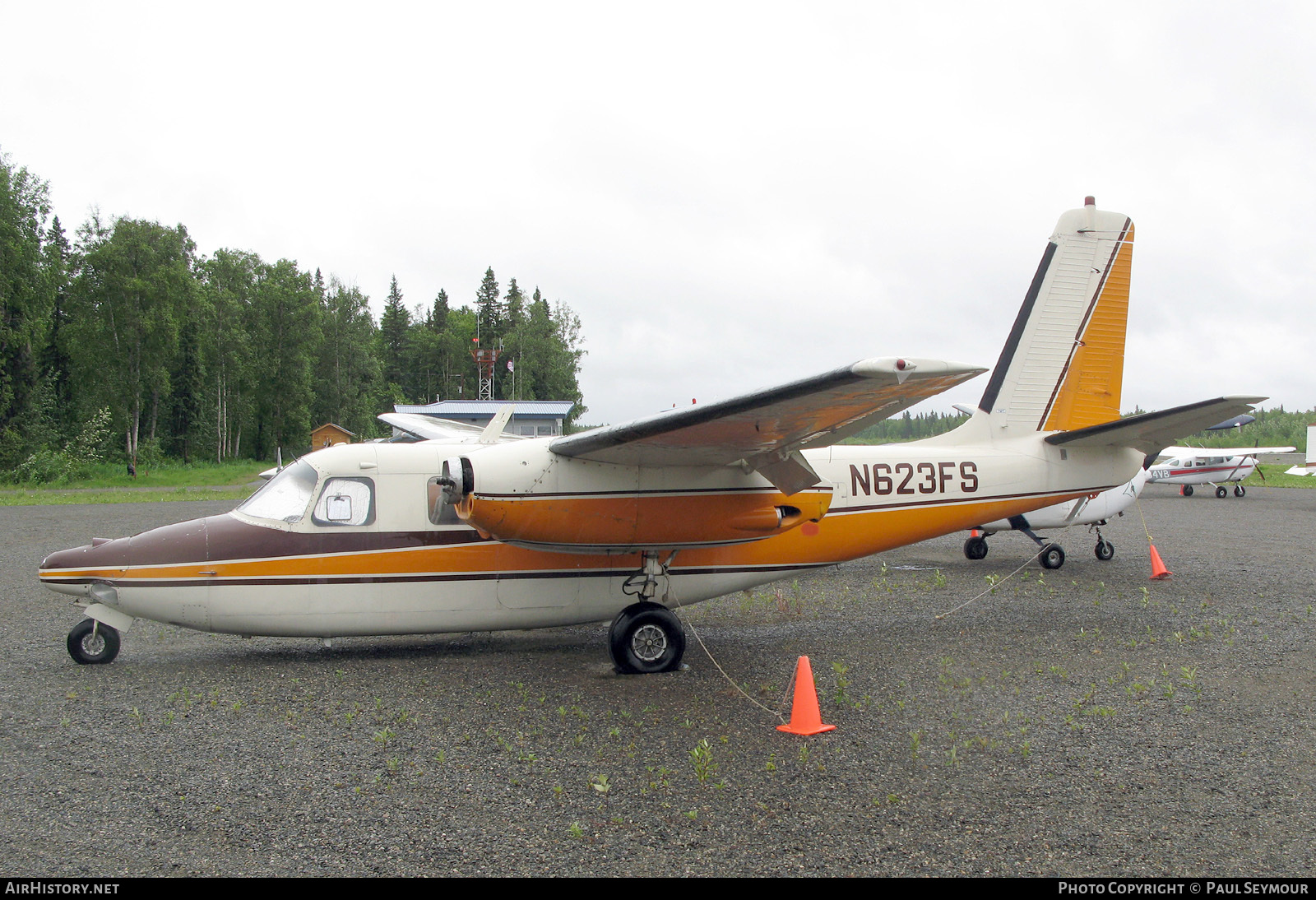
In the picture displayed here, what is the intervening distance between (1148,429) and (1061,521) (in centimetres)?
577

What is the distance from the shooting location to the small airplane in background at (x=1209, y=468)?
96.6ft

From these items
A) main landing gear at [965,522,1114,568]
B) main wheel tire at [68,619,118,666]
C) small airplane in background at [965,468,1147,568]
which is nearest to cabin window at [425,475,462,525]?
main wheel tire at [68,619,118,666]

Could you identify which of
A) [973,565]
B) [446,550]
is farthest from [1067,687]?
[973,565]

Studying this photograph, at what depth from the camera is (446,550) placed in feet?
24.6

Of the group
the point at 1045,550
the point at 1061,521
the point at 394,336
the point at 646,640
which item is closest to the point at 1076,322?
the point at 1045,550

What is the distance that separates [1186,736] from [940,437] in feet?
13.7

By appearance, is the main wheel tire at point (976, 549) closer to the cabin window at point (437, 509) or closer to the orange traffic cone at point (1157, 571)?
the orange traffic cone at point (1157, 571)

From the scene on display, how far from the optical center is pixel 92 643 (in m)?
7.27

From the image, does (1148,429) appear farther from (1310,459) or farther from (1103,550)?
(1310,459)

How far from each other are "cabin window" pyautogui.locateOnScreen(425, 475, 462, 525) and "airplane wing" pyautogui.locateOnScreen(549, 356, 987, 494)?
1.48 m

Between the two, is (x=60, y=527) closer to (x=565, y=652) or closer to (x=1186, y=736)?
(x=565, y=652)

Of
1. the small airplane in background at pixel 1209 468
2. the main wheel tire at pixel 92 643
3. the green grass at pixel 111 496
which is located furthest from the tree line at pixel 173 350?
the small airplane in background at pixel 1209 468

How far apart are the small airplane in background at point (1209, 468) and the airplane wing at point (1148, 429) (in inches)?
944

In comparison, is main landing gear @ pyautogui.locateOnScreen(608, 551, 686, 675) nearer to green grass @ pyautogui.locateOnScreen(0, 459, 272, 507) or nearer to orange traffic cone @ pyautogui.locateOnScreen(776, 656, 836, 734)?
orange traffic cone @ pyautogui.locateOnScreen(776, 656, 836, 734)
